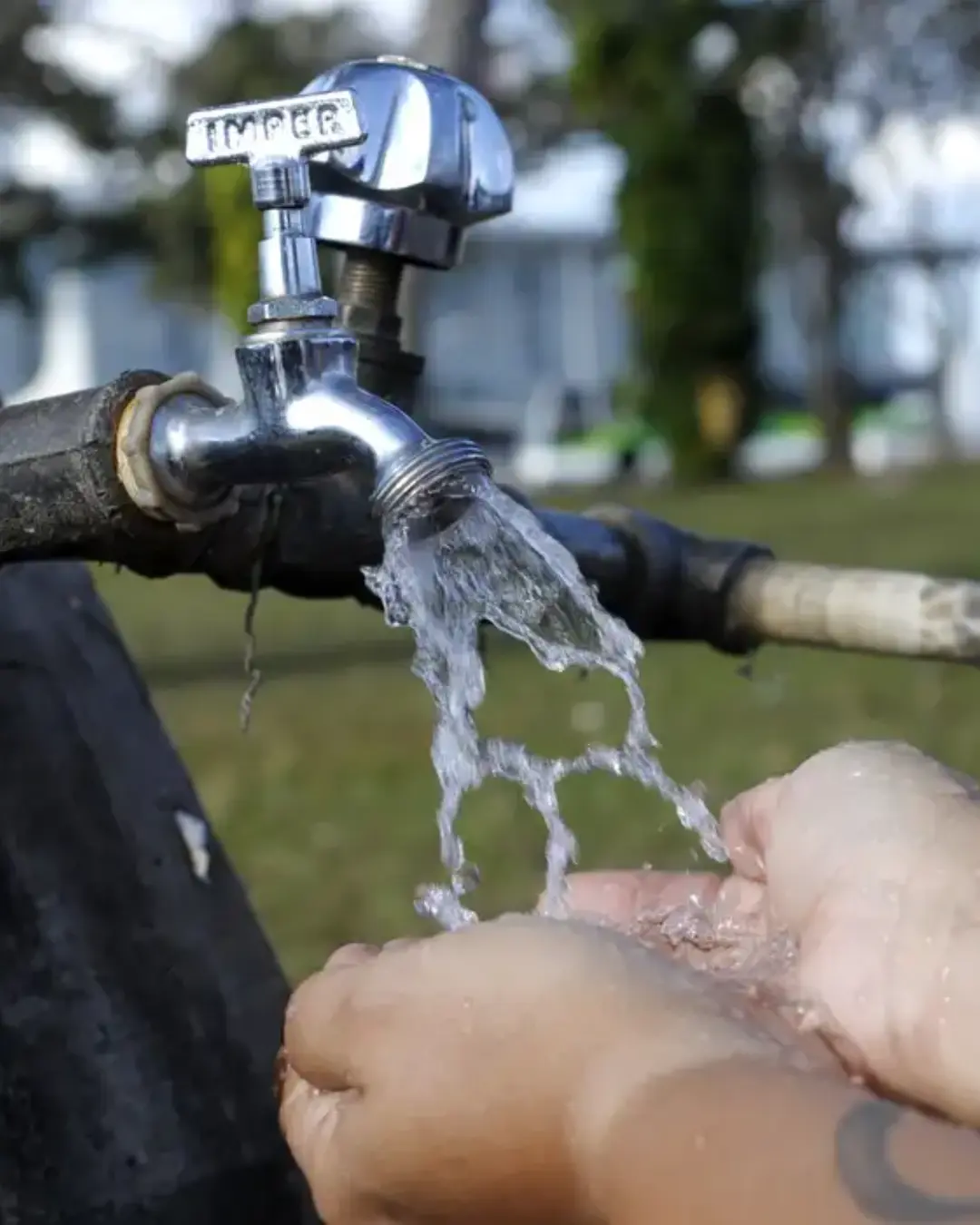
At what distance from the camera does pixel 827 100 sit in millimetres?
18734

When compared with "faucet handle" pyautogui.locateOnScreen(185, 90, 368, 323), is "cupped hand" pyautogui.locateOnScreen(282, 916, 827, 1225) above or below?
below

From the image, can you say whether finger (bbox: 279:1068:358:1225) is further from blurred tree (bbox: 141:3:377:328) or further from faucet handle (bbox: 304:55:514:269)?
blurred tree (bbox: 141:3:377:328)

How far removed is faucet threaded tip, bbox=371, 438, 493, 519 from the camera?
0.77 meters

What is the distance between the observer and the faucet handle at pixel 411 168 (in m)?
0.91

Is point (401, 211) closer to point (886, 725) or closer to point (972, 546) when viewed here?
point (886, 725)

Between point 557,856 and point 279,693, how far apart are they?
4.44 metres

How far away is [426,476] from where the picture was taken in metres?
A: 0.77

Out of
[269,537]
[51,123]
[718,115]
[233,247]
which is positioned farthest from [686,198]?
[269,537]

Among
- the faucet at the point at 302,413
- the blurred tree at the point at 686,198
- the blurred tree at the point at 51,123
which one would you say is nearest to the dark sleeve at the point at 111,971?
the faucet at the point at 302,413

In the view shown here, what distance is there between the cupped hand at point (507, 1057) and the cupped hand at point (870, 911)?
0.03 m

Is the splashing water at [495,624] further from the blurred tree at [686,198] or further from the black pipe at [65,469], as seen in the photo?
the blurred tree at [686,198]

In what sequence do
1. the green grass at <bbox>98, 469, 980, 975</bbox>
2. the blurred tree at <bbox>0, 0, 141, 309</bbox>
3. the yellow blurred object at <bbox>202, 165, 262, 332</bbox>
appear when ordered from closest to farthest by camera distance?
the green grass at <bbox>98, 469, 980, 975</bbox>
the yellow blurred object at <bbox>202, 165, 262, 332</bbox>
the blurred tree at <bbox>0, 0, 141, 309</bbox>

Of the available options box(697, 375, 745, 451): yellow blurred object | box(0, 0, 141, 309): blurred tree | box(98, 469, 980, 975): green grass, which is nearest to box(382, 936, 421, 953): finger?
box(98, 469, 980, 975): green grass

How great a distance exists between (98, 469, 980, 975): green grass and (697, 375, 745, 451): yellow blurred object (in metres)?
9.30
